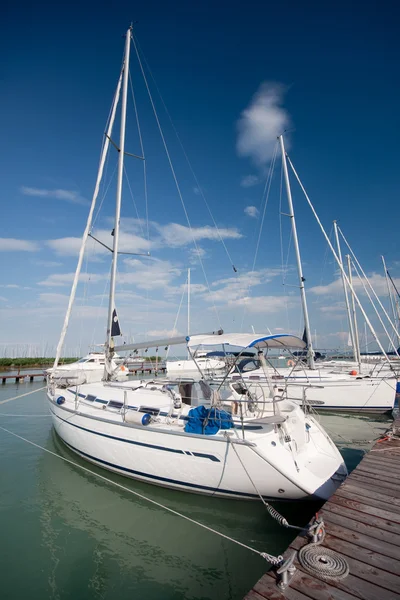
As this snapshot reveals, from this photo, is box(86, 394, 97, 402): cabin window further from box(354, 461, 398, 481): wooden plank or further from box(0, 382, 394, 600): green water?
box(354, 461, 398, 481): wooden plank

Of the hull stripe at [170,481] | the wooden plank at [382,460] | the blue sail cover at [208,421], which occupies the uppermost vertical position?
the blue sail cover at [208,421]

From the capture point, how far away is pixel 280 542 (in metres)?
5.20

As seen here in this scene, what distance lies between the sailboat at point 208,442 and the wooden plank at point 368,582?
90.7 inches

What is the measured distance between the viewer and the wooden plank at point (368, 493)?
4.65 metres

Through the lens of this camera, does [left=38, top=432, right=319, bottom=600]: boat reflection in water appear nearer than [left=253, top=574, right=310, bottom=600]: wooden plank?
No

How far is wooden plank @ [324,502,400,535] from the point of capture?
12.9 ft

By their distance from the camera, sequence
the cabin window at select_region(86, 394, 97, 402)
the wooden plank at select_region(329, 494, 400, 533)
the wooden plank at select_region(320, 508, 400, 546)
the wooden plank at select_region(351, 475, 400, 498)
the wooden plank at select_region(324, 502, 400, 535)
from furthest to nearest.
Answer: the cabin window at select_region(86, 394, 97, 402)
the wooden plank at select_region(351, 475, 400, 498)
the wooden plank at select_region(329, 494, 400, 533)
the wooden plank at select_region(324, 502, 400, 535)
the wooden plank at select_region(320, 508, 400, 546)

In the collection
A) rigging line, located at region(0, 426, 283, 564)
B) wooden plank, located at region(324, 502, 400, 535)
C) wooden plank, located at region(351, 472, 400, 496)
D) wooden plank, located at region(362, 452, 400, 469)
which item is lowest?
rigging line, located at region(0, 426, 283, 564)

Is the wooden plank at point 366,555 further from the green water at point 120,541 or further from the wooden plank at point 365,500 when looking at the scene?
the green water at point 120,541

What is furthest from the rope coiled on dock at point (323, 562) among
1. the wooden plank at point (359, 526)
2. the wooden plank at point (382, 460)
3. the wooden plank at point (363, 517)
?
the wooden plank at point (382, 460)

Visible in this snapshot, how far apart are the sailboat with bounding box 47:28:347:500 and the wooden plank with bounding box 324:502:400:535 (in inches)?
40.0

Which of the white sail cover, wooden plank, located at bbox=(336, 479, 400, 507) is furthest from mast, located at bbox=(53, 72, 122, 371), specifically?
wooden plank, located at bbox=(336, 479, 400, 507)

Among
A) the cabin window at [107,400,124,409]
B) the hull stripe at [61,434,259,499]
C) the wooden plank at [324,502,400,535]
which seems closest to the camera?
the wooden plank at [324,502,400,535]

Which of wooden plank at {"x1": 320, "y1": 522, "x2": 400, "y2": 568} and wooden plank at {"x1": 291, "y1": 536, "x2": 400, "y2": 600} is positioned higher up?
wooden plank at {"x1": 291, "y1": 536, "x2": 400, "y2": 600}
